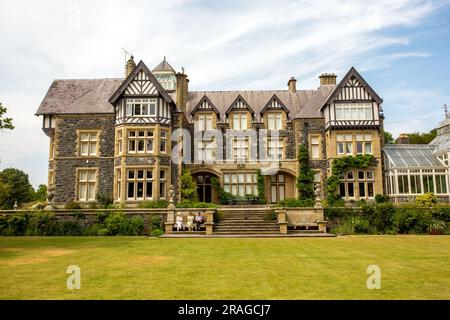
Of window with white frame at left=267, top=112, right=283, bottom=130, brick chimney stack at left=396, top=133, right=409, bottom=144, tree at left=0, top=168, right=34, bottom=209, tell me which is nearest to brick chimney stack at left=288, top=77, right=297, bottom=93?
window with white frame at left=267, top=112, right=283, bottom=130

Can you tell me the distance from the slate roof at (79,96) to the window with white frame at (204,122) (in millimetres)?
6324

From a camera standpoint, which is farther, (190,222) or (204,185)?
(204,185)

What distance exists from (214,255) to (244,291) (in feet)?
14.6

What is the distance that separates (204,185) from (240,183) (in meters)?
2.72

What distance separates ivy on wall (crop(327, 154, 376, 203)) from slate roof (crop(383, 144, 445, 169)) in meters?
2.15

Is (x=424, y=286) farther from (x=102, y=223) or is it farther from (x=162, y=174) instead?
(x=162, y=174)

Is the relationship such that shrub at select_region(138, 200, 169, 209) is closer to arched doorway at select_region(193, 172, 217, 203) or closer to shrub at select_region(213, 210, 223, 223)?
shrub at select_region(213, 210, 223, 223)

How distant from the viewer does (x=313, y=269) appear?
8383 millimetres

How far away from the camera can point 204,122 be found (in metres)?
27.9

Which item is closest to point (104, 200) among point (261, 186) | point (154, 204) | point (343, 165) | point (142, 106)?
point (154, 204)

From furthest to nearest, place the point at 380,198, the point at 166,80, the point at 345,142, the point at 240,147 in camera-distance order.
A: 1. the point at 166,80
2. the point at 240,147
3. the point at 345,142
4. the point at 380,198

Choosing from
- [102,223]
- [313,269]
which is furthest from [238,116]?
[313,269]

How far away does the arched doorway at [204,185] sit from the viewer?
27.3 m

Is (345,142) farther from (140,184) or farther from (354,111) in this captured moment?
(140,184)
